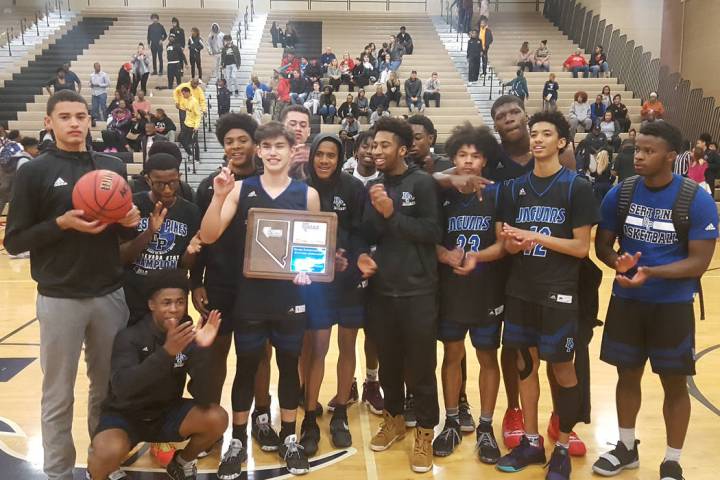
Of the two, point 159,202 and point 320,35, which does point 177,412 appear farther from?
point 320,35

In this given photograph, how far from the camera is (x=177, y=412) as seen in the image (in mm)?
3727

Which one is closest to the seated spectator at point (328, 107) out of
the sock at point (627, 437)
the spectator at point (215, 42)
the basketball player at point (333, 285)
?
the spectator at point (215, 42)

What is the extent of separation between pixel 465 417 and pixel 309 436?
1.11m

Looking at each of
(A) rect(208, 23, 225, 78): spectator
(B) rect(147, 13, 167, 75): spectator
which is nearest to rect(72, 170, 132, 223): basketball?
(B) rect(147, 13, 167, 75): spectator

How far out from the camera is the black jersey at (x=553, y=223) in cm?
367

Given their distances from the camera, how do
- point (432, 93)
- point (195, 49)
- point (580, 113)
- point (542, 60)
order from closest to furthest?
point (580, 113) → point (432, 93) → point (195, 49) → point (542, 60)

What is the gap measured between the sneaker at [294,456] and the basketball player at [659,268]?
178 centimetres

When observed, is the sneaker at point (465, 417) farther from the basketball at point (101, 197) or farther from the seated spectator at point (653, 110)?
the seated spectator at point (653, 110)

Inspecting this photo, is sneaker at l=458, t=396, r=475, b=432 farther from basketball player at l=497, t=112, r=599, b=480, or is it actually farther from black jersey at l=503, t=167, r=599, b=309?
black jersey at l=503, t=167, r=599, b=309

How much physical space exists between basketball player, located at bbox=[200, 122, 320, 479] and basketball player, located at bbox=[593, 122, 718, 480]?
1.82 meters

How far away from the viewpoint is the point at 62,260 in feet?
11.3

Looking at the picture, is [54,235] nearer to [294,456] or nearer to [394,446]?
[294,456]

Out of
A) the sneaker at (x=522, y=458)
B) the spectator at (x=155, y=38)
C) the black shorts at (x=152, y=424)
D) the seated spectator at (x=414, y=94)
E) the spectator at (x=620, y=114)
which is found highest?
the spectator at (x=155, y=38)

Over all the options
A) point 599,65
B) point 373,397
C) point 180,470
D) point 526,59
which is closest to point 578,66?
point 599,65
